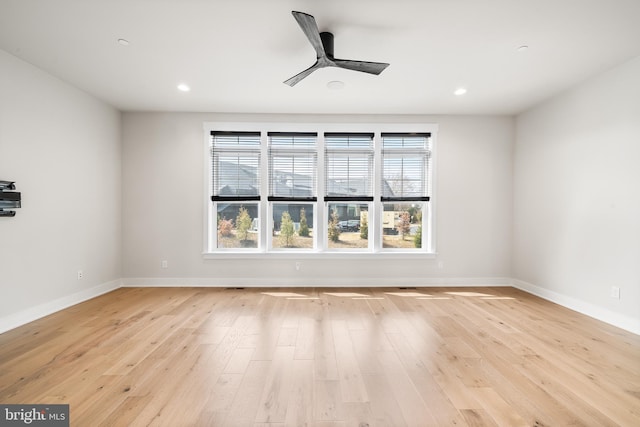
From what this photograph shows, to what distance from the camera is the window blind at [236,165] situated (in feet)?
15.8

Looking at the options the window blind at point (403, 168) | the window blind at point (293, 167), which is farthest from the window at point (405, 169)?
the window blind at point (293, 167)

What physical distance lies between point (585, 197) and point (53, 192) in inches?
259

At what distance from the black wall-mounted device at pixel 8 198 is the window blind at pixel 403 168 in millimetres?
4637

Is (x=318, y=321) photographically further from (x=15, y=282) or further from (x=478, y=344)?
Answer: (x=15, y=282)

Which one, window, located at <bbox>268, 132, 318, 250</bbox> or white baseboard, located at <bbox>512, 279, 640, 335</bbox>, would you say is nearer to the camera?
white baseboard, located at <bbox>512, 279, 640, 335</bbox>

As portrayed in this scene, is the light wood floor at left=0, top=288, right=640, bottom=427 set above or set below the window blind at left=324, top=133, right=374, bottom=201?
below

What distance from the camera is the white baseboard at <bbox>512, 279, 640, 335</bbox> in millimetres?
3062

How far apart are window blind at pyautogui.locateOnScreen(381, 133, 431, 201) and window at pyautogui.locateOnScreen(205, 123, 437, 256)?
0.02 meters

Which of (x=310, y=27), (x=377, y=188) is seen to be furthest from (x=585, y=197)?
(x=310, y=27)

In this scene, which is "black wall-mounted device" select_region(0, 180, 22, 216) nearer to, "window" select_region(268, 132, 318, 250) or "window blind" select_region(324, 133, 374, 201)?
"window" select_region(268, 132, 318, 250)

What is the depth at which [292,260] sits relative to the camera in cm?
477

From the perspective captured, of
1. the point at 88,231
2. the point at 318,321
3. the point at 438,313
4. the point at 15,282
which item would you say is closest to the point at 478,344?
the point at 438,313

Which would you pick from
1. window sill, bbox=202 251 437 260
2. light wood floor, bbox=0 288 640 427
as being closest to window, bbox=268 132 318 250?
window sill, bbox=202 251 437 260

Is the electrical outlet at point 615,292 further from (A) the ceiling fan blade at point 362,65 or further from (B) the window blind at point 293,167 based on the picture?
(B) the window blind at point 293,167
